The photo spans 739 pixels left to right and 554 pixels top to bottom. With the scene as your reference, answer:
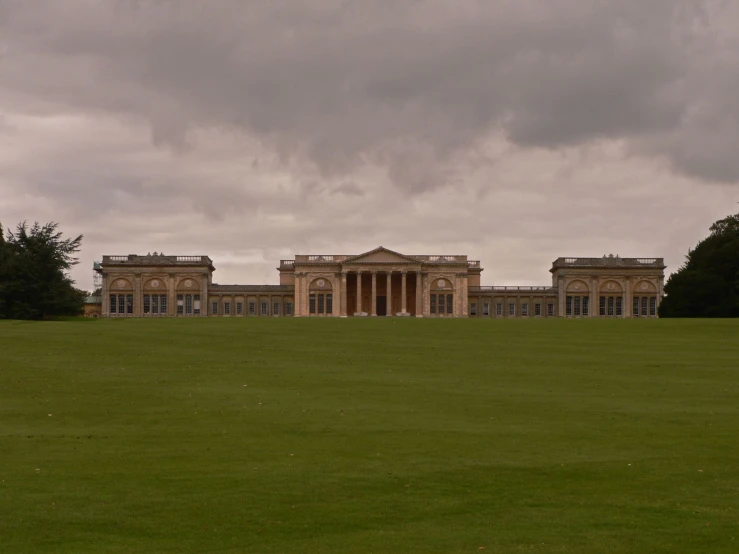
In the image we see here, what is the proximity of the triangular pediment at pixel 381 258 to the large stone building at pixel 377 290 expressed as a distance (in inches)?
5.2

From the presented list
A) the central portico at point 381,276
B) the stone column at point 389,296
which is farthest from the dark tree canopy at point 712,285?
the stone column at point 389,296

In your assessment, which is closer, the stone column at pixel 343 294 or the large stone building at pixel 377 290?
the stone column at pixel 343 294

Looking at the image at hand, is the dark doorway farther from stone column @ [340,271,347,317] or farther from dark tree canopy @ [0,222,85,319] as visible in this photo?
dark tree canopy @ [0,222,85,319]

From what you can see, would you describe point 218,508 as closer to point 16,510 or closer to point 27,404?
point 16,510

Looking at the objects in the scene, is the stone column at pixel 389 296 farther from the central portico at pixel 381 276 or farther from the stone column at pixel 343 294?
the stone column at pixel 343 294

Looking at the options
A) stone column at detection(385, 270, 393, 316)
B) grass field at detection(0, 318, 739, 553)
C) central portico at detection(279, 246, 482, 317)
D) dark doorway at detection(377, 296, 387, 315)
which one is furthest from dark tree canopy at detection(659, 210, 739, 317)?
grass field at detection(0, 318, 739, 553)

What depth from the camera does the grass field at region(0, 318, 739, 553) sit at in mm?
14469

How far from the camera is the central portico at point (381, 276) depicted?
128m

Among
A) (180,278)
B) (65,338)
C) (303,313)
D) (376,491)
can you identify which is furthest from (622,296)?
(376,491)

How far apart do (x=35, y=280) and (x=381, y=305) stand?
6234cm

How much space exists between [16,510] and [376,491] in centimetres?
587

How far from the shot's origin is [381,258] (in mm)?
128500

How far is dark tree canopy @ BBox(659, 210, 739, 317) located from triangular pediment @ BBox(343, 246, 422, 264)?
3880cm

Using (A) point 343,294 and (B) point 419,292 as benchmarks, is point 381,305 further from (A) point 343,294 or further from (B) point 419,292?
(B) point 419,292
